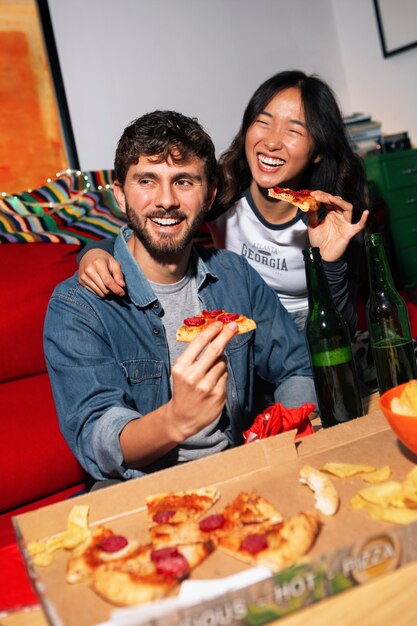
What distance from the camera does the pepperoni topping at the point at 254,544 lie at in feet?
2.62

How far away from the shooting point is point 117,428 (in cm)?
124

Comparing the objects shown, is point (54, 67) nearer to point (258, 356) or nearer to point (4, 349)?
point (4, 349)

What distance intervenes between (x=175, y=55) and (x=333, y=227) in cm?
232

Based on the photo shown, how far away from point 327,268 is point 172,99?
7.49 feet

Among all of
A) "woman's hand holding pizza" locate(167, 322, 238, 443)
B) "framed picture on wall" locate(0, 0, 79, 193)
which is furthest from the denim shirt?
"framed picture on wall" locate(0, 0, 79, 193)

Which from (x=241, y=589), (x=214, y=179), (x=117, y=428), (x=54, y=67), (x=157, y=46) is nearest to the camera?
(x=241, y=589)

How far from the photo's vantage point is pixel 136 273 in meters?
1.61

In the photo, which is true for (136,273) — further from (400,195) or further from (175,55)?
(400,195)

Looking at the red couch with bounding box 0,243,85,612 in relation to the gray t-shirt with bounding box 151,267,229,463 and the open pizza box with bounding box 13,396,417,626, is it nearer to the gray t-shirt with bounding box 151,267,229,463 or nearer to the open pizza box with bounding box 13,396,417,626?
the gray t-shirt with bounding box 151,267,229,463

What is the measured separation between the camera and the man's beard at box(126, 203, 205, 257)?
1.61 metres

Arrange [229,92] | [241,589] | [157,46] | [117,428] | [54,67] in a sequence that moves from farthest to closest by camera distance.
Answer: [229,92] < [157,46] < [54,67] < [117,428] < [241,589]

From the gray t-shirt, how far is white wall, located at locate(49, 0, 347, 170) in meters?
1.93

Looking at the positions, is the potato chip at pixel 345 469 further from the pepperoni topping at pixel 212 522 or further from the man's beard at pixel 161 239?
the man's beard at pixel 161 239

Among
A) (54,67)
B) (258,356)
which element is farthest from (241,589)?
(54,67)
